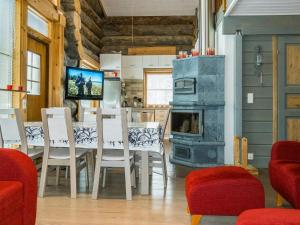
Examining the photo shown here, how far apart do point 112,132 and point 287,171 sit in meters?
1.68

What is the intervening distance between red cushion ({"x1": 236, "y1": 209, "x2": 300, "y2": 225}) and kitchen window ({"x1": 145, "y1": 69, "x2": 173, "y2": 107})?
9.06 metres

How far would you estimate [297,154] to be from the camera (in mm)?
3338

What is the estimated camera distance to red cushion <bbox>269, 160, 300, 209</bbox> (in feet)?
8.32

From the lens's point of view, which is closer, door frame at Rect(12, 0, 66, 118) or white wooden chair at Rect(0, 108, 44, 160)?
white wooden chair at Rect(0, 108, 44, 160)

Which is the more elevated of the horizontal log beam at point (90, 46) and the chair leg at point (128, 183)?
the horizontal log beam at point (90, 46)

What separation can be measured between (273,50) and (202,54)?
1.16 metres

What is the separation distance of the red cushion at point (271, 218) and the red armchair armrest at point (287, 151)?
1.90 metres

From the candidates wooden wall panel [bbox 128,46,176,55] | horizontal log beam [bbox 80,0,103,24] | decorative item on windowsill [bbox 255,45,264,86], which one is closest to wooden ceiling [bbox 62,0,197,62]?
horizontal log beam [bbox 80,0,103,24]

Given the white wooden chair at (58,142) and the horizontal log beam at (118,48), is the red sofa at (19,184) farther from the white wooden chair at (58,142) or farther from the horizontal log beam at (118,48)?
the horizontal log beam at (118,48)

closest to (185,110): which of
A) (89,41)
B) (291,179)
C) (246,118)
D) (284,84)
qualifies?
(246,118)

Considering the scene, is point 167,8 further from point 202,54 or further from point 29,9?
point 29,9

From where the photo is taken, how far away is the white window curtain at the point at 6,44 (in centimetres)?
445

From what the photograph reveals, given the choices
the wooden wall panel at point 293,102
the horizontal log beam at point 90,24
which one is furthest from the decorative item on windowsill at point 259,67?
the horizontal log beam at point 90,24

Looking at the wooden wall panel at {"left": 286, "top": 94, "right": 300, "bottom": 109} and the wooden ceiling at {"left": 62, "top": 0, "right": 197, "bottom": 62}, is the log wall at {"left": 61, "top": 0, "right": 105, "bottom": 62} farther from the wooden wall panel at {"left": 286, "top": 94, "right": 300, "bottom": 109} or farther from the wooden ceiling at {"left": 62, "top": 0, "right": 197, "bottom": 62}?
the wooden wall panel at {"left": 286, "top": 94, "right": 300, "bottom": 109}
